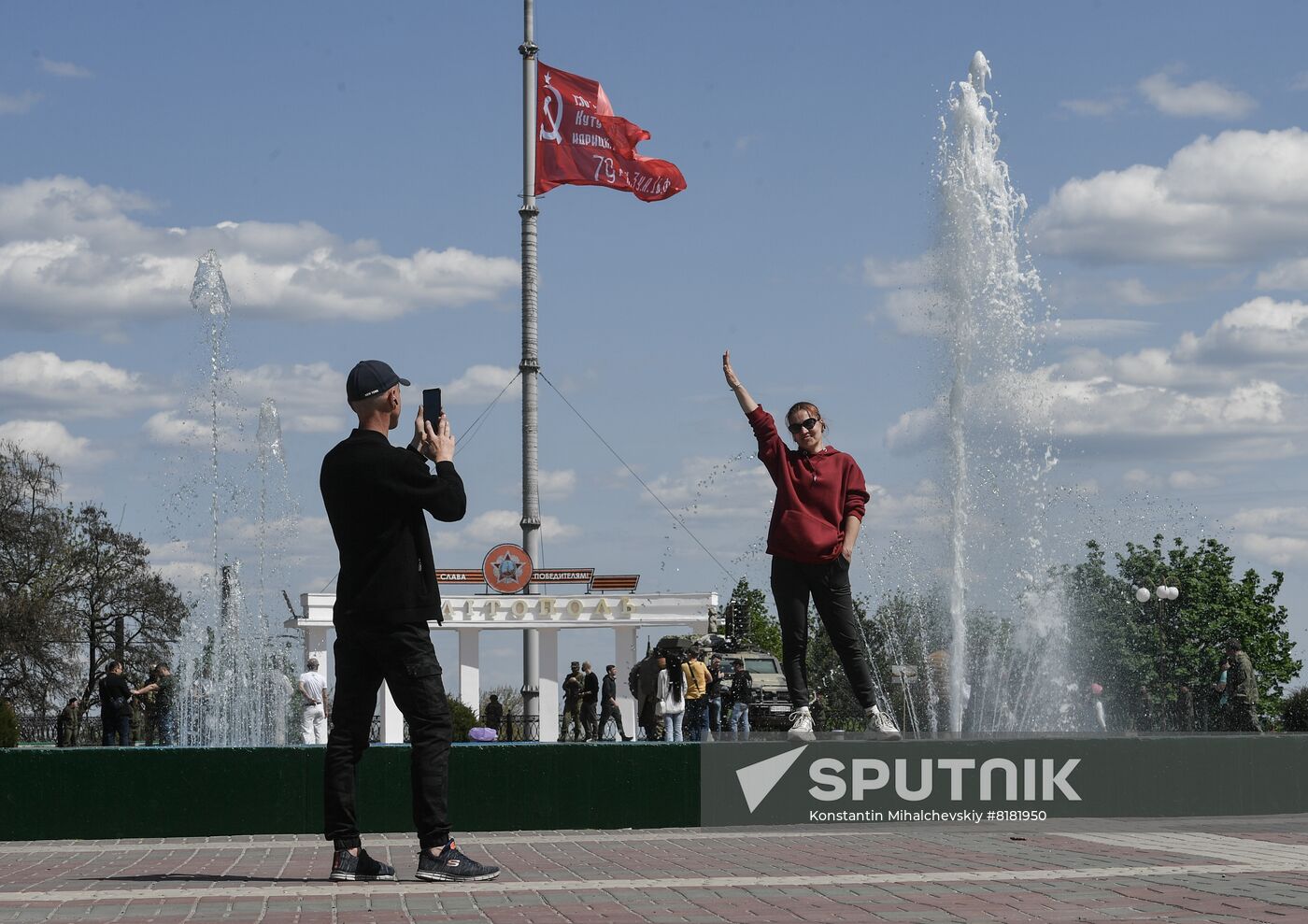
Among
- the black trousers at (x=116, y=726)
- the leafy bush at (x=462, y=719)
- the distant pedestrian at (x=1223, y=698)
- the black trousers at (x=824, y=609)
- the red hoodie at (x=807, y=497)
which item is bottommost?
the leafy bush at (x=462, y=719)

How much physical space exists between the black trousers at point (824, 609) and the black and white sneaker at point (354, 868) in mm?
3724

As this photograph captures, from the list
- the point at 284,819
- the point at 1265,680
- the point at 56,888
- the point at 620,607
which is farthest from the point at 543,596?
the point at 1265,680

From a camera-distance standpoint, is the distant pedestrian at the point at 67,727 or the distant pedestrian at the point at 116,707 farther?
the distant pedestrian at the point at 67,727

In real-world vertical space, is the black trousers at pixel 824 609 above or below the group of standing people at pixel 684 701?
above

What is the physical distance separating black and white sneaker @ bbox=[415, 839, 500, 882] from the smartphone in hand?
1.70m

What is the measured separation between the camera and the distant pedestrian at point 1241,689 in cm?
2055

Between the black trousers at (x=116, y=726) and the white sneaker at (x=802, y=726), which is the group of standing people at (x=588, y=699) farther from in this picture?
the white sneaker at (x=802, y=726)

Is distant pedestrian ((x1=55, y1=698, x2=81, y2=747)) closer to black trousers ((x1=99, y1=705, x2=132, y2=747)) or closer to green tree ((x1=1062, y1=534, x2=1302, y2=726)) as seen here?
black trousers ((x1=99, y1=705, x2=132, y2=747))

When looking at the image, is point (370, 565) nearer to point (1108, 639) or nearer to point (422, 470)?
point (422, 470)

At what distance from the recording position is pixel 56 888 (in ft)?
23.9

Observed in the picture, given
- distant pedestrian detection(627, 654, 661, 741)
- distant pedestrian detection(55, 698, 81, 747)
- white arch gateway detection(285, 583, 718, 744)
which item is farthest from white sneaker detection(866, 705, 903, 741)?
white arch gateway detection(285, 583, 718, 744)

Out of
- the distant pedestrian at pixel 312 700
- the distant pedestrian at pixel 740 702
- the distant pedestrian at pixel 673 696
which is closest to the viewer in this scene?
the distant pedestrian at pixel 312 700

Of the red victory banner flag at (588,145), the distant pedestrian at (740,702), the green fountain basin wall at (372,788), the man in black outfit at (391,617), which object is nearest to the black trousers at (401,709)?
the man in black outfit at (391,617)

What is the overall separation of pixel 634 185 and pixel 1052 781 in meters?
25.6
